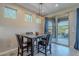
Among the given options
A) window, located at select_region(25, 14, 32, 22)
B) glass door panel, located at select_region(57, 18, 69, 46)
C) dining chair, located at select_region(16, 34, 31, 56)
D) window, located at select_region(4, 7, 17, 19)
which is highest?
window, located at select_region(4, 7, 17, 19)

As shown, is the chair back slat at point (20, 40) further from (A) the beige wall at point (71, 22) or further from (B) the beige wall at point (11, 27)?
(A) the beige wall at point (71, 22)

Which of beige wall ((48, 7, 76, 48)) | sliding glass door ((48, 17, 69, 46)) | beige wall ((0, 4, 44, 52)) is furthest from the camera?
sliding glass door ((48, 17, 69, 46))

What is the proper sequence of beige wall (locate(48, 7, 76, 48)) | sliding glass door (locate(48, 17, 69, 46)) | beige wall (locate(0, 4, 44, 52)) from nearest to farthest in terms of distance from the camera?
beige wall (locate(0, 4, 44, 52)), beige wall (locate(48, 7, 76, 48)), sliding glass door (locate(48, 17, 69, 46))

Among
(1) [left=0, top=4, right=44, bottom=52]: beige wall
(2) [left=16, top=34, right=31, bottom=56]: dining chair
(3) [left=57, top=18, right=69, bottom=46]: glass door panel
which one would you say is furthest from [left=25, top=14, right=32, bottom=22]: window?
(3) [left=57, top=18, right=69, bottom=46]: glass door panel

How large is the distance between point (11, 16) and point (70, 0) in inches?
49.3

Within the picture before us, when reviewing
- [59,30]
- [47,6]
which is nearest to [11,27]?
[47,6]

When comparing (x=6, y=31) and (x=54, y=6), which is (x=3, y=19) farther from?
(x=54, y=6)

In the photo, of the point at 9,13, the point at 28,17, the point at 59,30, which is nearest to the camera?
the point at 9,13

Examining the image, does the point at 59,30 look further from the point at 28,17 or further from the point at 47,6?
the point at 28,17

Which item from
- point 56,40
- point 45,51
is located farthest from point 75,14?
point 45,51

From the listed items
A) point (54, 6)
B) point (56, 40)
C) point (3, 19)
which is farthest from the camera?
point (56, 40)

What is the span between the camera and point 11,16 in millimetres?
1744

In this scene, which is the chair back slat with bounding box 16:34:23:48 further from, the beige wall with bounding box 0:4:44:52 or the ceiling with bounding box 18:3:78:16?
the ceiling with bounding box 18:3:78:16

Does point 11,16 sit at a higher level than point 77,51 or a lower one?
higher
